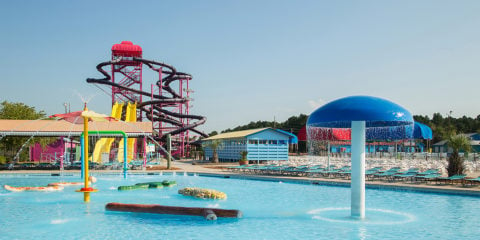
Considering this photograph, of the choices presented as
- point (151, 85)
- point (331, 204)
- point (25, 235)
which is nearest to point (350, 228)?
point (331, 204)

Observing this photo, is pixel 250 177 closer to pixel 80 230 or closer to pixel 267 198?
pixel 267 198

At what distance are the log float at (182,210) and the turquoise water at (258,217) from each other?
140 mm

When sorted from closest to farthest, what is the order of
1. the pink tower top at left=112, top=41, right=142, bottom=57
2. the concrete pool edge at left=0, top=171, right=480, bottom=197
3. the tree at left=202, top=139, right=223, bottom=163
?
the concrete pool edge at left=0, top=171, right=480, bottom=197 < the tree at left=202, top=139, right=223, bottom=163 < the pink tower top at left=112, top=41, right=142, bottom=57

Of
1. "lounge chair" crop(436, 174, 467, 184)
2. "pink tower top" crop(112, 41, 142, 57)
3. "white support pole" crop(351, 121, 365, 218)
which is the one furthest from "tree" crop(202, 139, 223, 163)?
"white support pole" crop(351, 121, 365, 218)

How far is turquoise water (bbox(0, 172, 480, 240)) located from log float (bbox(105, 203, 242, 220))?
5.5 inches

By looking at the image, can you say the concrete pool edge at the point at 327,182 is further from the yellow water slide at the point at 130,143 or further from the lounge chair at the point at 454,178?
the yellow water slide at the point at 130,143

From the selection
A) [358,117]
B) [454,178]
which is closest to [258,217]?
[358,117]

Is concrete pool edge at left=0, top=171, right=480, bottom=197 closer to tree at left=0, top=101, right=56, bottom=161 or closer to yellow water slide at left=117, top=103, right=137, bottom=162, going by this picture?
yellow water slide at left=117, top=103, right=137, bottom=162

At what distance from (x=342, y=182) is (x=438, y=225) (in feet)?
25.1

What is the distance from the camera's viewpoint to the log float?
33.7 feet

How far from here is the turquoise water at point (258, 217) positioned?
8.79 m

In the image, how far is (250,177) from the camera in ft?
69.1

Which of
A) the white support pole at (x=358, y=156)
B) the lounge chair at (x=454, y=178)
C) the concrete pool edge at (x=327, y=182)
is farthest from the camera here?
the lounge chair at (x=454, y=178)

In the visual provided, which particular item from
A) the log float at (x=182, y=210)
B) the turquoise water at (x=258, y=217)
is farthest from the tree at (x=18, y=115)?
the log float at (x=182, y=210)
